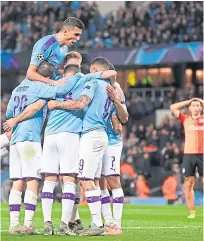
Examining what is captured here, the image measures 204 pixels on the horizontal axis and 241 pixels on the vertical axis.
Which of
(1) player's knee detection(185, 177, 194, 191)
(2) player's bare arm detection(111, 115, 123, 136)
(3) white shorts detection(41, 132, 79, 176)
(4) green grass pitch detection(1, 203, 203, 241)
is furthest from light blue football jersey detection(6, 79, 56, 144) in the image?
(1) player's knee detection(185, 177, 194, 191)

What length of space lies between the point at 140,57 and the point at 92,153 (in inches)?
932

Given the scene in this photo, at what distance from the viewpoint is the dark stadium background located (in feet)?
92.1

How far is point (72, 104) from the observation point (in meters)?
11.4

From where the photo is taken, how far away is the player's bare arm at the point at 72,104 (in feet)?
37.0

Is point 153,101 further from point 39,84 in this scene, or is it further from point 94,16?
point 39,84

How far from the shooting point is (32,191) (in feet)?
37.4

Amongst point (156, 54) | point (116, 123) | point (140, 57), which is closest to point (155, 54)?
point (156, 54)

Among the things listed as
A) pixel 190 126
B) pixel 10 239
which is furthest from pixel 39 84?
pixel 190 126

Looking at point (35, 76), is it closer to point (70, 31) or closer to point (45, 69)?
point (45, 69)

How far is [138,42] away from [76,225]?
2379 centimetres

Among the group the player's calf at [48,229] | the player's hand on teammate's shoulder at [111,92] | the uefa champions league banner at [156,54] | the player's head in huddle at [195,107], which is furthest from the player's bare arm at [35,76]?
the uefa champions league banner at [156,54]

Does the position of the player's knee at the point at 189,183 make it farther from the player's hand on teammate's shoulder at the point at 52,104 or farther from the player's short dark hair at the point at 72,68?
the player's hand on teammate's shoulder at the point at 52,104

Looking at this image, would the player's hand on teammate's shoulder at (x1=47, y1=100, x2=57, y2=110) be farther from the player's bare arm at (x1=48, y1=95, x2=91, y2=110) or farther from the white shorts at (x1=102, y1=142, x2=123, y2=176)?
the white shorts at (x1=102, y1=142, x2=123, y2=176)

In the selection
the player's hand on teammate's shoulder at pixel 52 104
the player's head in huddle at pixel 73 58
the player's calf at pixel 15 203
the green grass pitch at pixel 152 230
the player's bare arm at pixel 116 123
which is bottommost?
the green grass pitch at pixel 152 230
